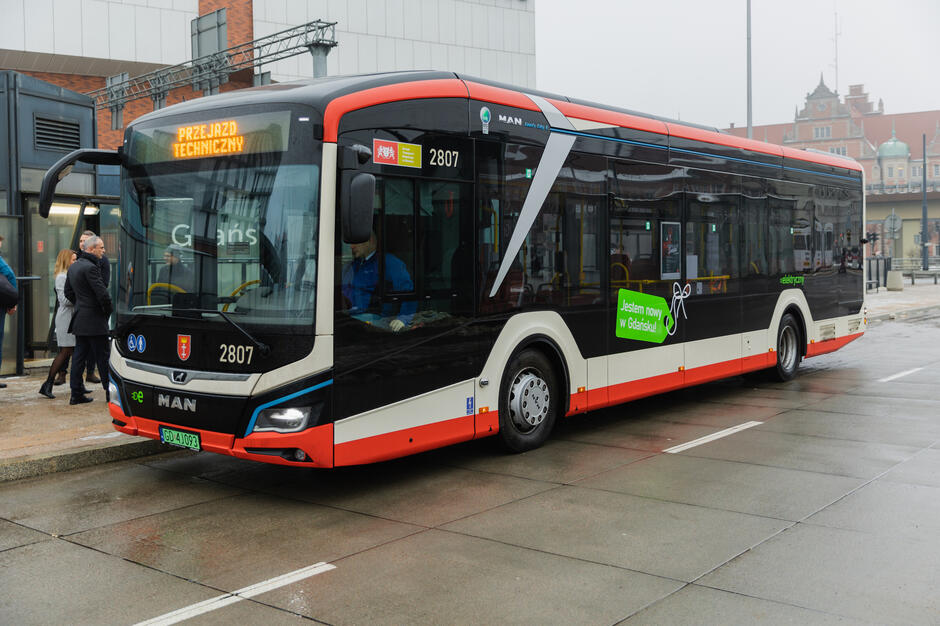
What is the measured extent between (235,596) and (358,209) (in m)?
2.60

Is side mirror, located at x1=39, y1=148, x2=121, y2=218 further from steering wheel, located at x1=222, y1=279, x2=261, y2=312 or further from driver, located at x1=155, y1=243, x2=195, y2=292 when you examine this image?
steering wheel, located at x1=222, y1=279, x2=261, y2=312

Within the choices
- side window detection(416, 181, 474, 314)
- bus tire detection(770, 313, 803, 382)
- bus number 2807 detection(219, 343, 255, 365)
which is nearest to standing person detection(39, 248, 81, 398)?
bus number 2807 detection(219, 343, 255, 365)

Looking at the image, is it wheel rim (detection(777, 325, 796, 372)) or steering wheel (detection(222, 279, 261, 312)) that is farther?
wheel rim (detection(777, 325, 796, 372))

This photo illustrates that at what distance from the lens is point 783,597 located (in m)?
4.73

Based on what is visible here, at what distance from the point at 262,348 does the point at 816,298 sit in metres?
9.62

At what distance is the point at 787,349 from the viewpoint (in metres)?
12.9

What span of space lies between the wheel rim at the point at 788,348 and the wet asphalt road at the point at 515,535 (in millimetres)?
3293

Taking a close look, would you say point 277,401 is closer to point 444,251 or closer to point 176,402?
point 176,402

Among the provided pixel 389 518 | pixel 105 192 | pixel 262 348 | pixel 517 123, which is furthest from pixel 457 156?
pixel 105 192

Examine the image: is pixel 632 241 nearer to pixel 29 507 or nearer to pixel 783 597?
pixel 783 597

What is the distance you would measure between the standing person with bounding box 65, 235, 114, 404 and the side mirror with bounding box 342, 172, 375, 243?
16.4 feet

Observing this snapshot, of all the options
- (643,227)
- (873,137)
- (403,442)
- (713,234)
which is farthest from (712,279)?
(873,137)

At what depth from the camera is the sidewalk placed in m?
7.75

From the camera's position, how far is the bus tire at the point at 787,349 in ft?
41.4
